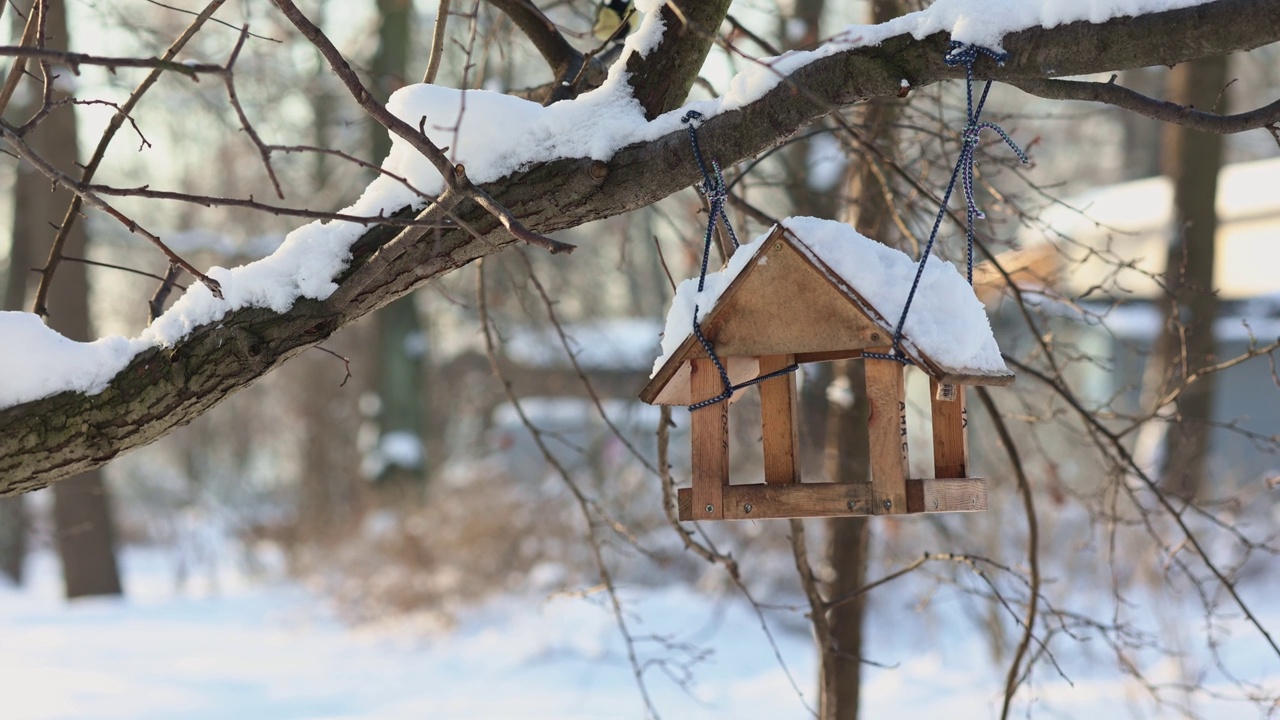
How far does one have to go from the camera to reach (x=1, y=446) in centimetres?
231

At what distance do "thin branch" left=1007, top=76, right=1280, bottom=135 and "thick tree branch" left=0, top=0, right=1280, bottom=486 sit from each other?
34 millimetres

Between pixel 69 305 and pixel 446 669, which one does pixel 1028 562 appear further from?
pixel 69 305

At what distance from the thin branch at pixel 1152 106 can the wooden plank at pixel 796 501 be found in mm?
727

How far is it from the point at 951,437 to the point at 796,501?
0.34 meters

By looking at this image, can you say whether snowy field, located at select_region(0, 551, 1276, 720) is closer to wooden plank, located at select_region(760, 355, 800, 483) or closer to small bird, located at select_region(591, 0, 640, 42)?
small bird, located at select_region(591, 0, 640, 42)

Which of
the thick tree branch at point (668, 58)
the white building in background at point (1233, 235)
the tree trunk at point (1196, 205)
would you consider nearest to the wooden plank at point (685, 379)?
the thick tree branch at point (668, 58)

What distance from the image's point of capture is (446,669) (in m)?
7.95

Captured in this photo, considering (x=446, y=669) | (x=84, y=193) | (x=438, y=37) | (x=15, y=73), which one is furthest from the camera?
(x=446, y=669)

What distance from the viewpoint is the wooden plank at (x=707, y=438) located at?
2.13 m

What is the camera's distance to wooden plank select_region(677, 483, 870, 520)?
6.55 feet

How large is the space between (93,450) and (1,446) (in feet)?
0.58

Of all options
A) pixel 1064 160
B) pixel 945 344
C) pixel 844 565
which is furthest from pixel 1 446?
pixel 1064 160

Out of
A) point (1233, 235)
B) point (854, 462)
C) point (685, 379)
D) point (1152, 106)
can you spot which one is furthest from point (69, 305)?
point (1233, 235)

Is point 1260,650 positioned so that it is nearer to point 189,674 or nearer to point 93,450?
point 189,674
